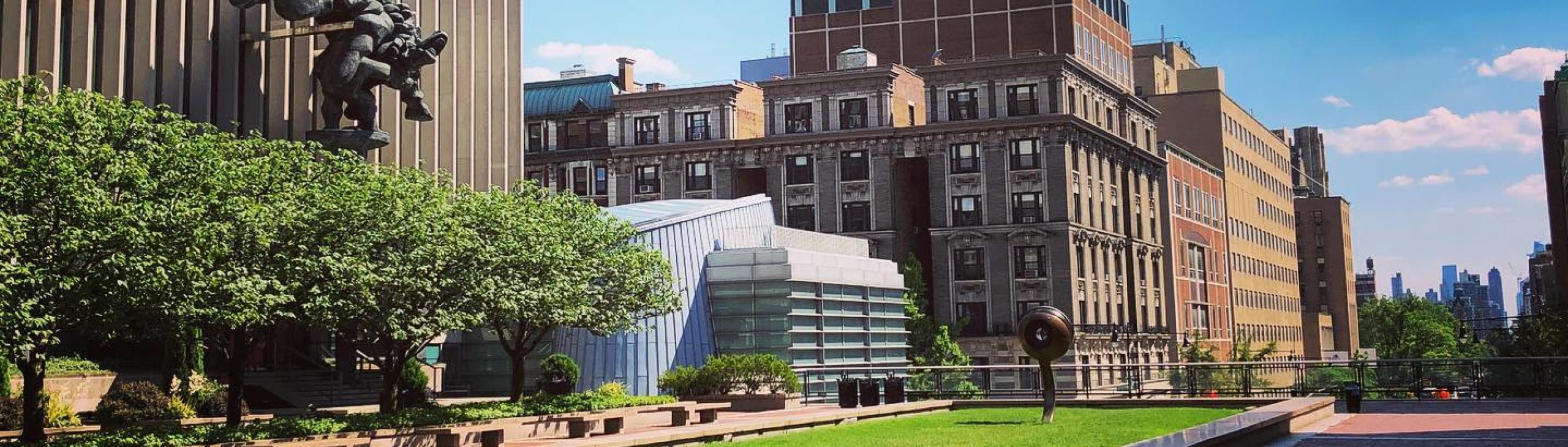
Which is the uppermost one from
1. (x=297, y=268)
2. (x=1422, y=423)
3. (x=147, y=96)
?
(x=147, y=96)

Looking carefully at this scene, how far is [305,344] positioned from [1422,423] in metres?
33.1

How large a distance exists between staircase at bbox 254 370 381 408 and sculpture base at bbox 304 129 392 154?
675 cm

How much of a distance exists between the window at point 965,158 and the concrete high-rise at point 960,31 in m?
7.57

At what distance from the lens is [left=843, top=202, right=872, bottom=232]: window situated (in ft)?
296

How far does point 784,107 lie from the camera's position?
9150cm

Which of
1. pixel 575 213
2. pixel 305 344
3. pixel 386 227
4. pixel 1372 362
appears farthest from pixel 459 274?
pixel 1372 362

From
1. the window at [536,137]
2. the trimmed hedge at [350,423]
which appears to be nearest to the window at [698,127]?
the window at [536,137]

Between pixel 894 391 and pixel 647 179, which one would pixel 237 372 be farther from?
pixel 647 179

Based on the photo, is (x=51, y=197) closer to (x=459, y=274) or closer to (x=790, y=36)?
(x=459, y=274)

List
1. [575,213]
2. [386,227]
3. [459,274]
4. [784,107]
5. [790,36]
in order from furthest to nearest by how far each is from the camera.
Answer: [790,36] < [784,107] < [575,213] < [459,274] < [386,227]

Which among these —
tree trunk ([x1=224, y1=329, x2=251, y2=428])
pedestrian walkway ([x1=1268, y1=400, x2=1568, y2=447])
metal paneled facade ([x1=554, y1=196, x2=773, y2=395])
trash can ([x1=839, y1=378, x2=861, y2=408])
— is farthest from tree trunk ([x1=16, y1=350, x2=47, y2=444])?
metal paneled facade ([x1=554, y1=196, x2=773, y2=395])

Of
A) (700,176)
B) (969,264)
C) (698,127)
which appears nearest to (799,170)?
(700,176)

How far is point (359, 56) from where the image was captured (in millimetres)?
46562

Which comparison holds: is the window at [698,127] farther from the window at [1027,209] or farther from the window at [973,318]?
the window at [1027,209]
